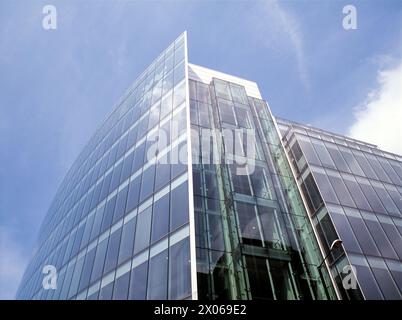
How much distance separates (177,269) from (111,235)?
8.31 m

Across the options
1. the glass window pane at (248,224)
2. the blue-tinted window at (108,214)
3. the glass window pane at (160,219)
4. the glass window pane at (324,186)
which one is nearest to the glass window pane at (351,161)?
the glass window pane at (324,186)

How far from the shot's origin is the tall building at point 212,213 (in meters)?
16.6

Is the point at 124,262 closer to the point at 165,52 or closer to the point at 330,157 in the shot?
the point at 330,157

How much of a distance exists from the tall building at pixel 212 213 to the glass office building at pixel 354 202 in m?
0.10

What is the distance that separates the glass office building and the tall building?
103mm

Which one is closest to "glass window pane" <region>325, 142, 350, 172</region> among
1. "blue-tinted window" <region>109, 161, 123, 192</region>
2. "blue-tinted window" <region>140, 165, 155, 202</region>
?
"blue-tinted window" <region>140, 165, 155, 202</region>

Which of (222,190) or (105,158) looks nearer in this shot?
(222,190)

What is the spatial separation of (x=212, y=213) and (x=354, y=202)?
11623 mm

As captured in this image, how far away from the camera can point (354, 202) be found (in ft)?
78.2

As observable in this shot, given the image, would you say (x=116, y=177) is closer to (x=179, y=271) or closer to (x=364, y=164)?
(x=179, y=271)

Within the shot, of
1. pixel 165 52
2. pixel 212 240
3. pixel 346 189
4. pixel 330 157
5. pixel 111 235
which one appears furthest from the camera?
pixel 165 52

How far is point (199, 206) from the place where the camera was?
18188 mm

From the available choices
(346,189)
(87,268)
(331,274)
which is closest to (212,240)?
(331,274)
